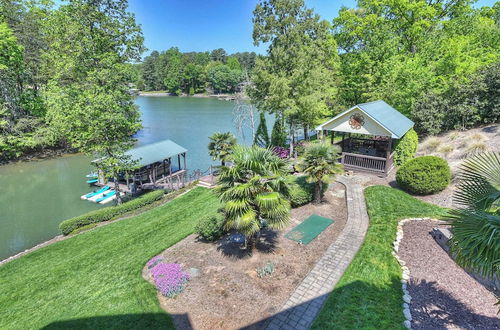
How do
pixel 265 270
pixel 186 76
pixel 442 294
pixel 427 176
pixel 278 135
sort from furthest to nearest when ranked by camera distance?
pixel 186 76, pixel 278 135, pixel 427 176, pixel 265 270, pixel 442 294

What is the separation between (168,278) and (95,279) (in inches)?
112

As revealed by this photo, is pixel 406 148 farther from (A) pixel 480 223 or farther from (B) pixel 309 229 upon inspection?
(A) pixel 480 223

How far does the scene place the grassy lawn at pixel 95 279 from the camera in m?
6.48

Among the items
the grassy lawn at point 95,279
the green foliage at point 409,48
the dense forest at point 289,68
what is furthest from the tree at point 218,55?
the grassy lawn at point 95,279

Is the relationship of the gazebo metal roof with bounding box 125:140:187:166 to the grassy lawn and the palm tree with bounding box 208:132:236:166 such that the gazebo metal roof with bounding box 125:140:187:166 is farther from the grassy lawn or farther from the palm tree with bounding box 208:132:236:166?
the grassy lawn

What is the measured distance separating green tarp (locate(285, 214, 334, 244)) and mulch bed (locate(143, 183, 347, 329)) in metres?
0.18

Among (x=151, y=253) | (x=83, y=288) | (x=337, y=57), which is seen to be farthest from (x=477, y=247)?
(x=337, y=57)

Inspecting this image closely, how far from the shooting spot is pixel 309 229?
9617mm

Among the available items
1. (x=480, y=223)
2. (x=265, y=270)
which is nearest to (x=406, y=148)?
(x=265, y=270)

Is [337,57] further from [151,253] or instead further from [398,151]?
[151,253]

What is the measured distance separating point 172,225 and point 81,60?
9.78 meters

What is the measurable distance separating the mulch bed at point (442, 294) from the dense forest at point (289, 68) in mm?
12299

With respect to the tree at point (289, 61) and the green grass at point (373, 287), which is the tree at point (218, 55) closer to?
the tree at point (289, 61)

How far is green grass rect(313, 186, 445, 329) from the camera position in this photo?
5.67 m
